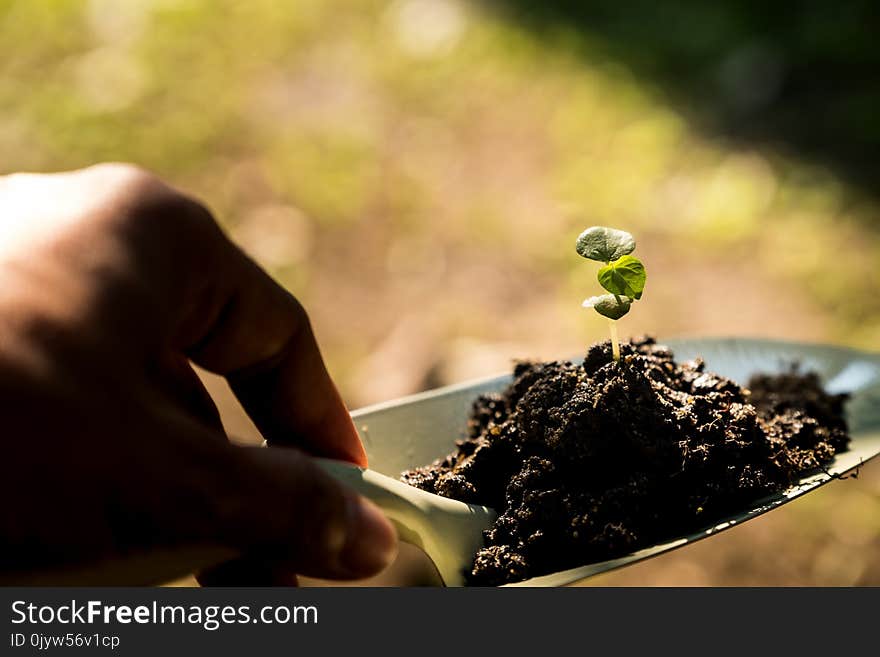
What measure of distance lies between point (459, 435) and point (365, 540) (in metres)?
0.51

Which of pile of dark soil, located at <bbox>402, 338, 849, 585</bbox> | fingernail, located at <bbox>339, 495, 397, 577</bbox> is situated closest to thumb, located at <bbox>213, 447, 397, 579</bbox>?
fingernail, located at <bbox>339, 495, 397, 577</bbox>

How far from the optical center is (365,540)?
87 cm

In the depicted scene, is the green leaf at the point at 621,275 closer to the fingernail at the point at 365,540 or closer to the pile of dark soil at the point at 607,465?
the pile of dark soil at the point at 607,465

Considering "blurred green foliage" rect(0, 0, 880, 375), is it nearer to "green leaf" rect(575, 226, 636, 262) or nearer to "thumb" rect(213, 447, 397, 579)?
"green leaf" rect(575, 226, 636, 262)

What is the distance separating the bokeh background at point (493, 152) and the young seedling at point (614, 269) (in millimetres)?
905

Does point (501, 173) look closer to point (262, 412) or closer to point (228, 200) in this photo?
point (228, 200)

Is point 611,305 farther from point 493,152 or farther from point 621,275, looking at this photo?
point 493,152

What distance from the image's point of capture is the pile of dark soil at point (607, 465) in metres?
1.06

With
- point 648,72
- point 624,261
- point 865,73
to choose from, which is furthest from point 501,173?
point 624,261

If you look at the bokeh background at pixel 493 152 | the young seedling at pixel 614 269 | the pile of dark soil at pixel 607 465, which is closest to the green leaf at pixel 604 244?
the young seedling at pixel 614 269

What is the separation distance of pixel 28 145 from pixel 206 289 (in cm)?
244

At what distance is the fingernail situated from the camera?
0.86m

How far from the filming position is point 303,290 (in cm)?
262

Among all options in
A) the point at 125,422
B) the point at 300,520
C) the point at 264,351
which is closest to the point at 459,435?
the point at 264,351
